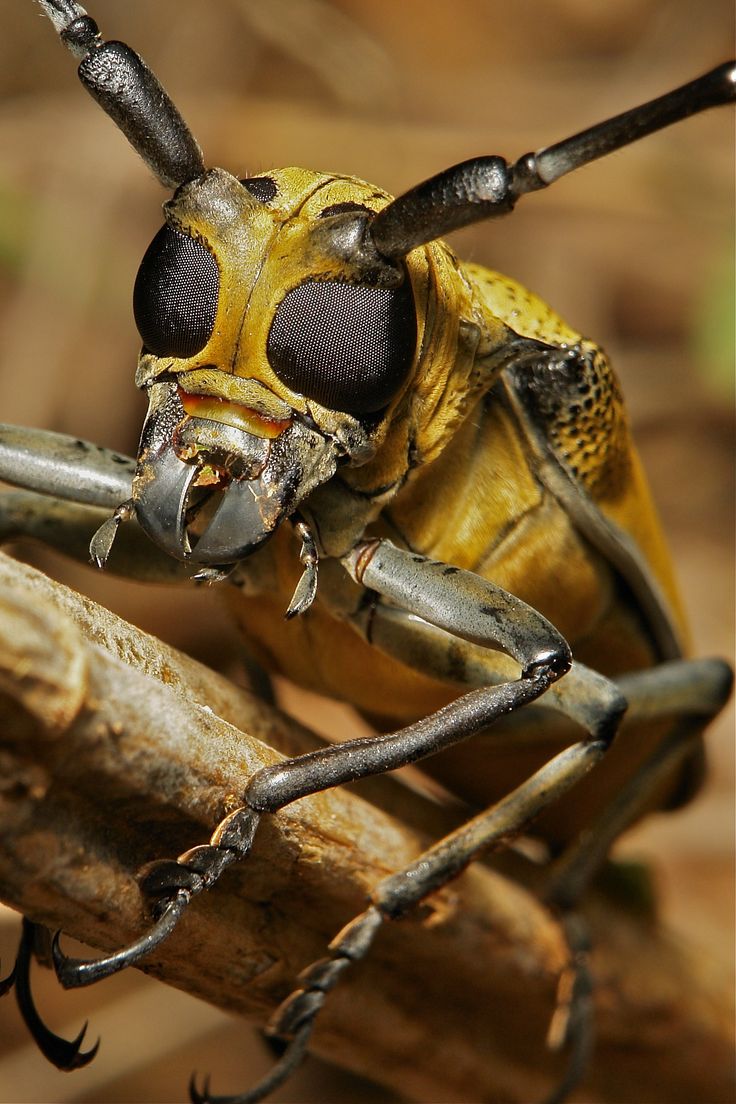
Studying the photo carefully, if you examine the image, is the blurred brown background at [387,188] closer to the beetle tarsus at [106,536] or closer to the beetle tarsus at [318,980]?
the beetle tarsus at [318,980]

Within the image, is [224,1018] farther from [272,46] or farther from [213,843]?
[272,46]

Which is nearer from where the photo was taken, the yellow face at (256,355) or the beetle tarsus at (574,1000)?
the yellow face at (256,355)

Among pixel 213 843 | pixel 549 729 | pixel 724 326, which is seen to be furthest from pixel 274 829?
pixel 724 326

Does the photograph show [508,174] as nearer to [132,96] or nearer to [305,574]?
[132,96]

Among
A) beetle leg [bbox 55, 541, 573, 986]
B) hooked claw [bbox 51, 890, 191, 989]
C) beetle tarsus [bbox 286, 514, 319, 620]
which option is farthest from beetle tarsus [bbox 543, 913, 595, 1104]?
hooked claw [bbox 51, 890, 191, 989]

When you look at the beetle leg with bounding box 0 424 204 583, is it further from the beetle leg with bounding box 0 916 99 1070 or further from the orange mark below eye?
the beetle leg with bounding box 0 916 99 1070

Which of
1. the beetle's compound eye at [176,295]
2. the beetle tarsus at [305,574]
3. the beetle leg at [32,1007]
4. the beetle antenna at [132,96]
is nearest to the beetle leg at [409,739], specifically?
the beetle leg at [32,1007]
